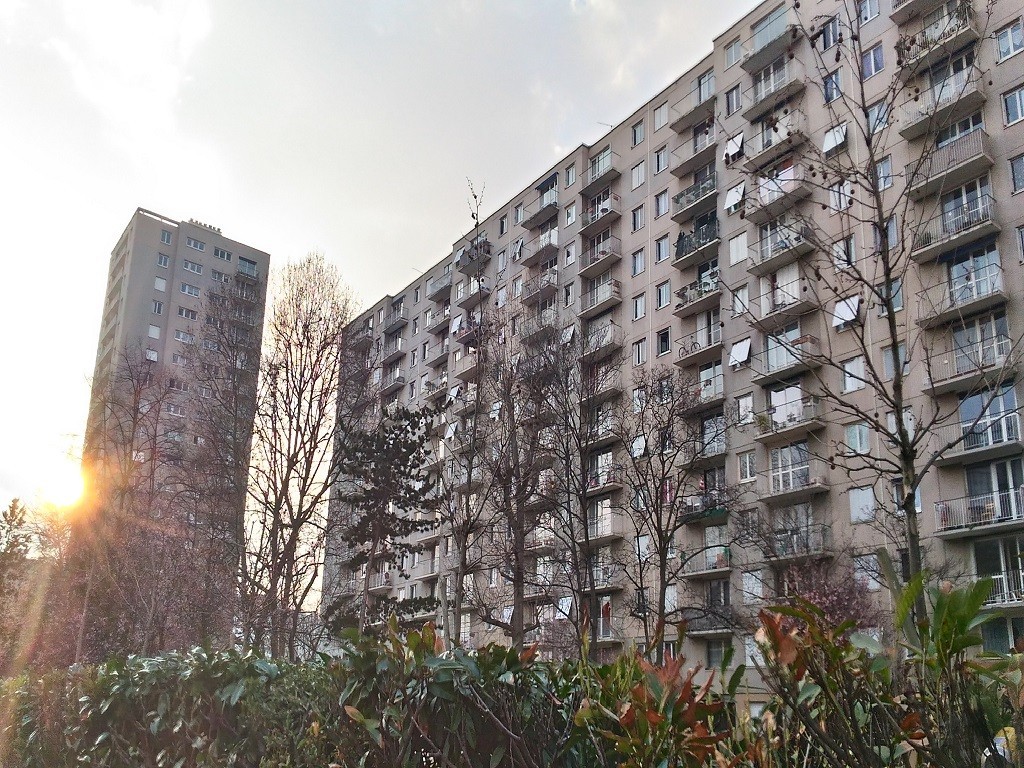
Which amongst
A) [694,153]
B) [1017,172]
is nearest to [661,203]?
[694,153]

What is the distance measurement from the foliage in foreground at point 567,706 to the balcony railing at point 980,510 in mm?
23339

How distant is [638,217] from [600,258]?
250cm

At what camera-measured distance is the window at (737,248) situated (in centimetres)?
3478

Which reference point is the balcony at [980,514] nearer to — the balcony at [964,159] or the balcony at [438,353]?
the balcony at [964,159]

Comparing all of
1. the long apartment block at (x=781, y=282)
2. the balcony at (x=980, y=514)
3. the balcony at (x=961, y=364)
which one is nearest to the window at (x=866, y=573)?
the long apartment block at (x=781, y=282)

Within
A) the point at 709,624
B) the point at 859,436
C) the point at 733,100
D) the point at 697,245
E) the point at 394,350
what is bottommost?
the point at 709,624

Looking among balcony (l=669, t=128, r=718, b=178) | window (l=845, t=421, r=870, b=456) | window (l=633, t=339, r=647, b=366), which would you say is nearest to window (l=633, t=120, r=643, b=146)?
balcony (l=669, t=128, r=718, b=178)

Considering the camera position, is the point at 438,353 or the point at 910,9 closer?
the point at 910,9

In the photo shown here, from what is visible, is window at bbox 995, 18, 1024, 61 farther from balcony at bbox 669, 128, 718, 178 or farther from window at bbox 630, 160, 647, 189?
window at bbox 630, 160, 647, 189

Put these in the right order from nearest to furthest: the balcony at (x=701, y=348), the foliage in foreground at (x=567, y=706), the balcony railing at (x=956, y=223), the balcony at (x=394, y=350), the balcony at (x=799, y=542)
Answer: the foliage in foreground at (x=567, y=706), the balcony railing at (x=956, y=223), the balcony at (x=799, y=542), the balcony at (x=701, y=348), the balcony at (x=394, y=350)

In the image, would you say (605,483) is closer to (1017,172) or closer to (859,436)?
(859,436)

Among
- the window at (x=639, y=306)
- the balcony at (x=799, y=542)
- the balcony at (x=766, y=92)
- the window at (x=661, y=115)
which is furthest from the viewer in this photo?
the window at (x=661, y=115)

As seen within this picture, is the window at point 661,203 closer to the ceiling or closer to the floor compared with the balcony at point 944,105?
closer to the ceiling

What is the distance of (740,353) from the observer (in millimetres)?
33094
